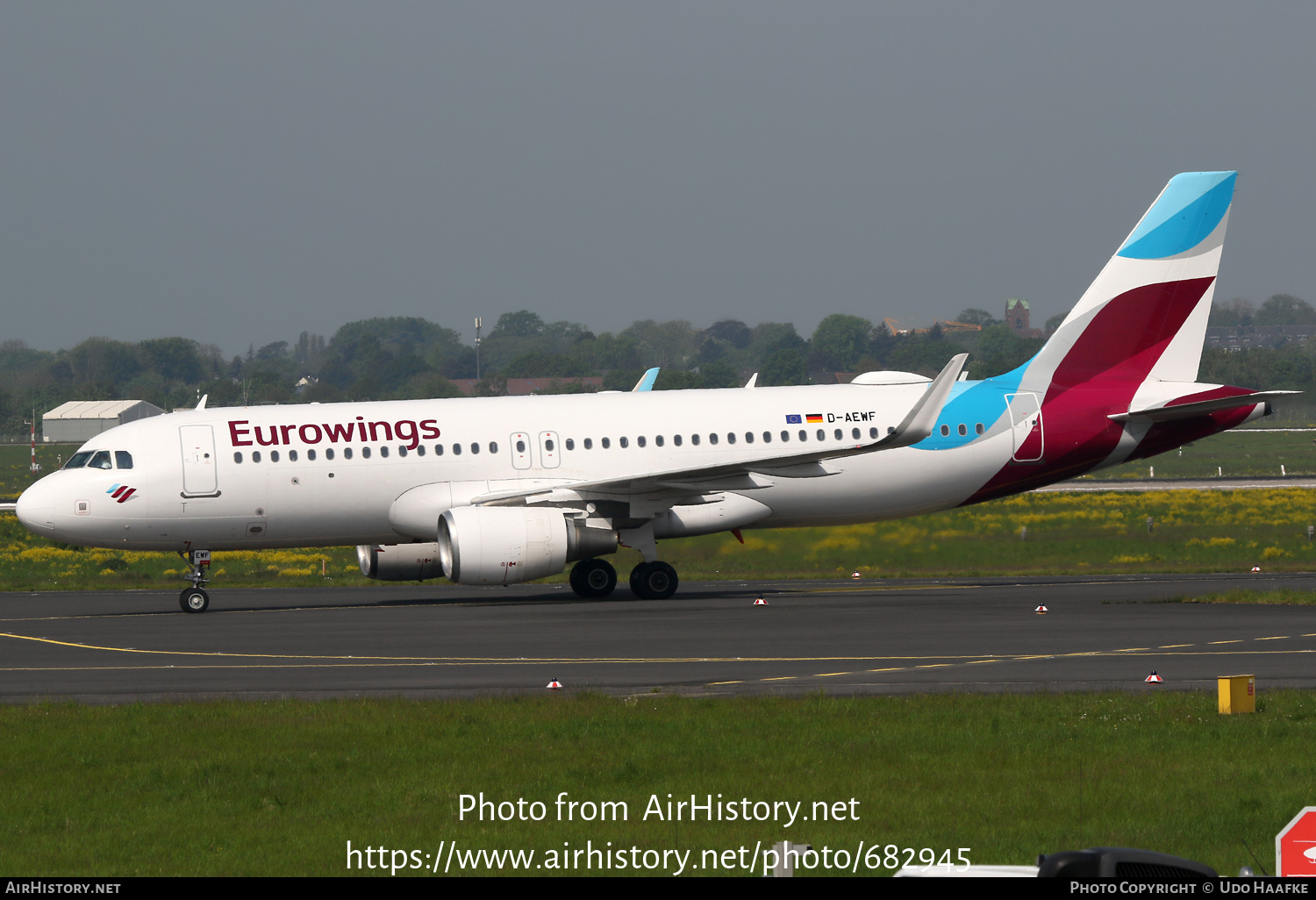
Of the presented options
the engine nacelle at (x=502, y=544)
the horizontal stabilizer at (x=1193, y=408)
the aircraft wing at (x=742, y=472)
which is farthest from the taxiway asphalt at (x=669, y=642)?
A: the horizontal stabilizer at (x=1193, y=408)

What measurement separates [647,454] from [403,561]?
5.78m

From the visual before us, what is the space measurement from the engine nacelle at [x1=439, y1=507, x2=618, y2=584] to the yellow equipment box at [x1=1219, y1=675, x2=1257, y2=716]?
15.6 meters

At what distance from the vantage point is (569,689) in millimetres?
17734

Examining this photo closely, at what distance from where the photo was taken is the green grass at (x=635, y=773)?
10031 millimetres

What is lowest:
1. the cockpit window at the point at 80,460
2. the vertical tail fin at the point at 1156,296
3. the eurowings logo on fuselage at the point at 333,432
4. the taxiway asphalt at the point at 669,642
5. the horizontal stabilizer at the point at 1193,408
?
the taxiway asphalt at the point at 669,642

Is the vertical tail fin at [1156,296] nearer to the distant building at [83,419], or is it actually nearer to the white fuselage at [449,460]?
the white fuselage at [449,460]

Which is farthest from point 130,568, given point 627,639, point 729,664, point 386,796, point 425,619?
point 386,796

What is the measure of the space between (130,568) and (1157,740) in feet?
119

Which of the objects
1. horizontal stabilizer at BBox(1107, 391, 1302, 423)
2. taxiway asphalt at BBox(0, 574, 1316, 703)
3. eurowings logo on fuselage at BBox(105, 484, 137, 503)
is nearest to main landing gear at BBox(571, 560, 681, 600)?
taxiway asphalt at BBox(0, 574, 1316, 703)

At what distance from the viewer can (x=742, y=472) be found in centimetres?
2930

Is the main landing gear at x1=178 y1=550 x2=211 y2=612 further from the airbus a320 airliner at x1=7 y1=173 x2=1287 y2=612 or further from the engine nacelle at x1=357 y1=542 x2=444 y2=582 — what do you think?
the engine nacelle at x1=357 y1=542 x2=444 y2=582

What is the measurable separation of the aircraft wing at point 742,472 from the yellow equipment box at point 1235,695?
13.0 metres

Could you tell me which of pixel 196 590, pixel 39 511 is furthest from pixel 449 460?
pixel 39 511

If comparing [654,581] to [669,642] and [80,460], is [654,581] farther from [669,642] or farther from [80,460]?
[80,460]
